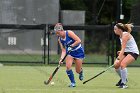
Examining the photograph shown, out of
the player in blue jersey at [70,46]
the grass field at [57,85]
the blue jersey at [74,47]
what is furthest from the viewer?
the blue jersey at [74,47]

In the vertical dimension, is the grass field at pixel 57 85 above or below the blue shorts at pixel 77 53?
below

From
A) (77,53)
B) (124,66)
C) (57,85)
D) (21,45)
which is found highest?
(77,53)

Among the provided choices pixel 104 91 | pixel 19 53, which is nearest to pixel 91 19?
pixel 19 53

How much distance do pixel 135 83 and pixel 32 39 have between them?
17.5 meters

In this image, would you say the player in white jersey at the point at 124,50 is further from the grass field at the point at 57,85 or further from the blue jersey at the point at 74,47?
the blue jersey at the point at 74,47

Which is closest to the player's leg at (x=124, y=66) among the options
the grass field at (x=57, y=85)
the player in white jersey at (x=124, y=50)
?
the player in white jersey at (x=124, y=50)

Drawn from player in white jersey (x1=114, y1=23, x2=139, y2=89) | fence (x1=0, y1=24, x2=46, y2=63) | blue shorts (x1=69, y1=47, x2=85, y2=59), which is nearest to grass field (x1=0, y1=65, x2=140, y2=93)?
player in white jersey (x1=114, y1=23, x2=139, y2=89)

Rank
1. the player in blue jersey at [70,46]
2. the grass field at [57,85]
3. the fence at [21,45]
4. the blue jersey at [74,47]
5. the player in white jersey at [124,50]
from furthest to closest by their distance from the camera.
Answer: the fence at [21,45]
the blue jersey at [74,47]
the player in blue jersey at [70,46]
the player in white jersey at [124,50]
the grass field at [57,85]

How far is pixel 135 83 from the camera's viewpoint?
58.2 feet

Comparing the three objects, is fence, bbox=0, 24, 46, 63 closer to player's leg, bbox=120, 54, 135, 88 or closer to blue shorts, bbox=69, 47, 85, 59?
blue shorts, bbox=69, 47, 85, 59

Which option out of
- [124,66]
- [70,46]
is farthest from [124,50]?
[70,46]

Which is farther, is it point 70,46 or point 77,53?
point 77,53

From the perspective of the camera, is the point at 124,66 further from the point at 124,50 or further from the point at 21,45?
the point at 21,45

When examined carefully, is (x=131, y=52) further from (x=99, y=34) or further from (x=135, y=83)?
(x=99, y=34)
